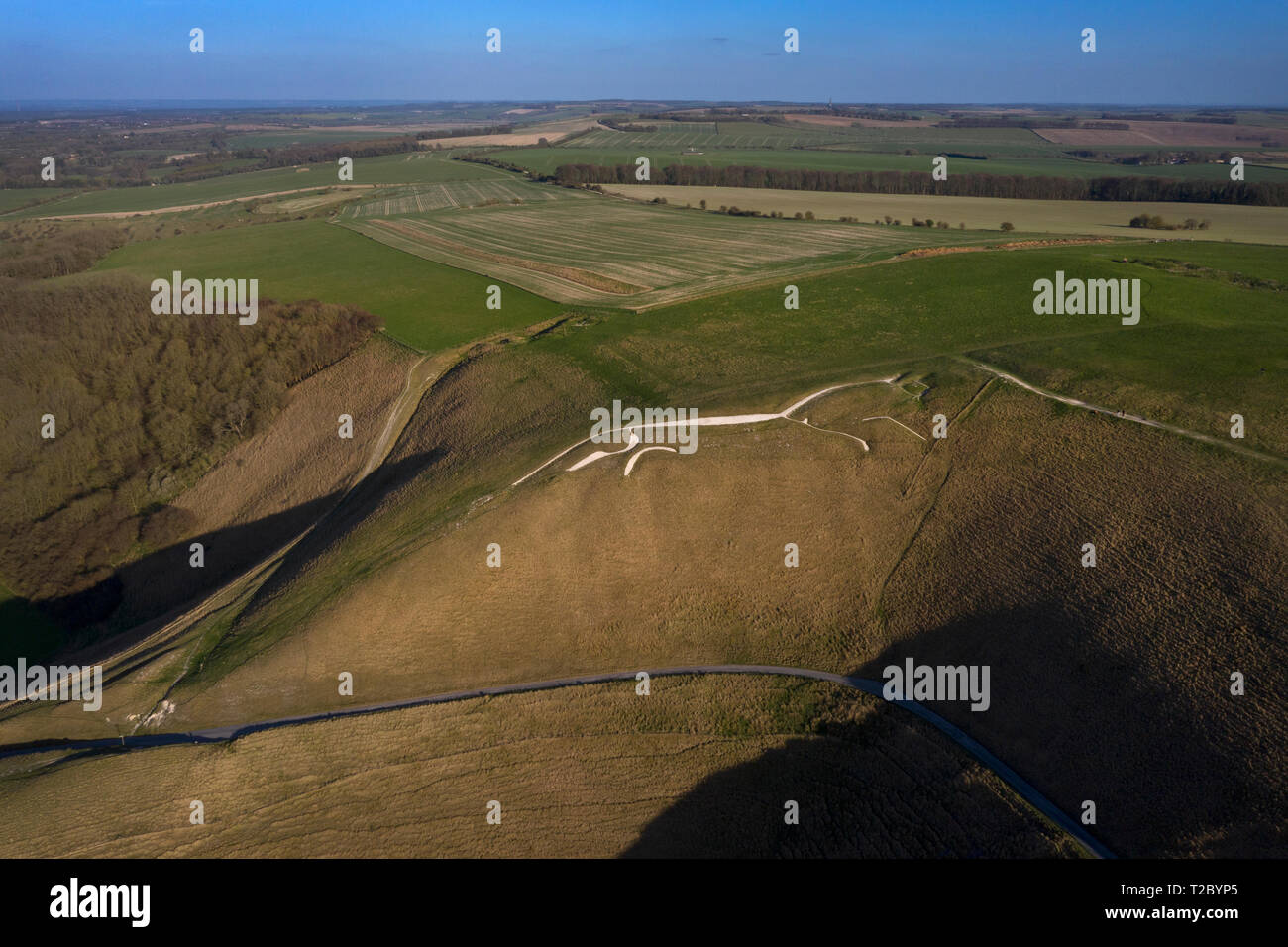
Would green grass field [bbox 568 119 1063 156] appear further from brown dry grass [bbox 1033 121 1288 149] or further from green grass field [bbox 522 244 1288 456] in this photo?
green grass field [bbox 522 244 1288 456]

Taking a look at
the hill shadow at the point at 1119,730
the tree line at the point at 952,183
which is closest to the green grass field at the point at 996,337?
the hill shadow at the point at 1119,730

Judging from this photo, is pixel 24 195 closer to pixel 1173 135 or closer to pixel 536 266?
pixel 536 266

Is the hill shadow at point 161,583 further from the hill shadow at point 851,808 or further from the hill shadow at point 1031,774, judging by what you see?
the hill shadow at point 1031,774

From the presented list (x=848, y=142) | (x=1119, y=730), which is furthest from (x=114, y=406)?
(x=848, y=142)

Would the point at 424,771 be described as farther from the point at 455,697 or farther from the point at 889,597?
the point at 889,597

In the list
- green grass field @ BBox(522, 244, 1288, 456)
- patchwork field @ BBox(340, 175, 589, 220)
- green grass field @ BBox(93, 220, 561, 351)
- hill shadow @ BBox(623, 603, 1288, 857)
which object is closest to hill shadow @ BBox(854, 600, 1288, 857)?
hill shadow @ BBox(623, 603, 1288, 857)

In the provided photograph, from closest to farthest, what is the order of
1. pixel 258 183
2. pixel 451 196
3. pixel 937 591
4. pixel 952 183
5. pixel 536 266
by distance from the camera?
1. pixel 937 591
2. pixel 536 266
3. pixel 952 183
4. pixel 451 196
5. pixel 258 183

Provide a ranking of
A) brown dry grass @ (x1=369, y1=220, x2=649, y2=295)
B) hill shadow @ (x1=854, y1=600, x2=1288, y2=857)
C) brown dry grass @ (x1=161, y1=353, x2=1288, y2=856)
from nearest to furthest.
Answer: hill shadow @ (x1=854, y1=600, x2=1288, y2=857), brown dry grass @ (x1=161, y1=353, x2=1288, y2=856), brown dry grass @ (x1=369, y1=220, x2=649, y2=295)
